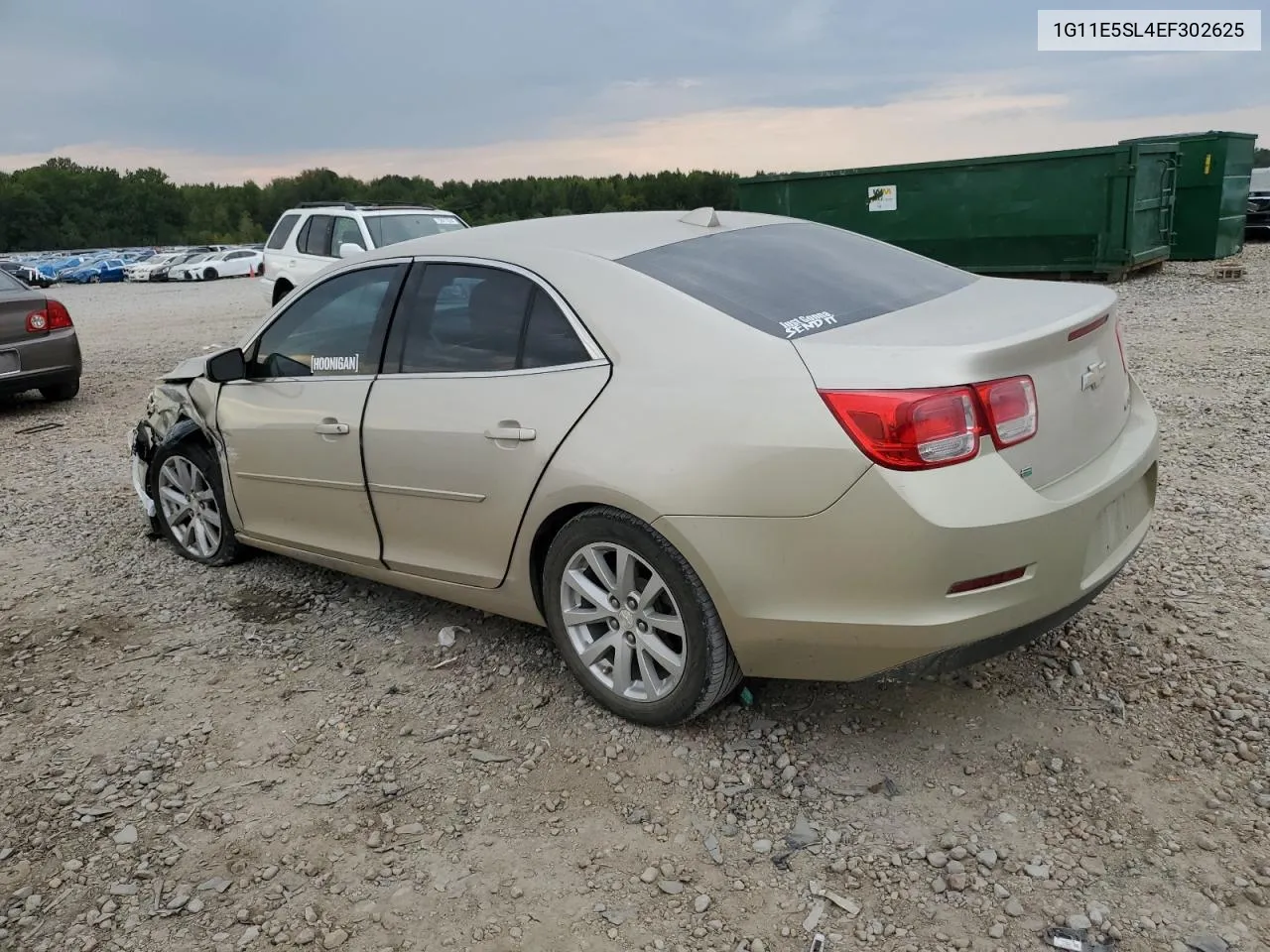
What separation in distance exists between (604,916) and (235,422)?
9.53 feet

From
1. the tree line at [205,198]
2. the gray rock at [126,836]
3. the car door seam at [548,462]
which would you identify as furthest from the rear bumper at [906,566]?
the tree line at [205,198]

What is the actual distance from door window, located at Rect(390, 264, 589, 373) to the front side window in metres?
0.17

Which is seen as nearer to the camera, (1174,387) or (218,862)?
(218,862)

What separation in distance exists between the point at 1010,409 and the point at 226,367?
324 centimetres

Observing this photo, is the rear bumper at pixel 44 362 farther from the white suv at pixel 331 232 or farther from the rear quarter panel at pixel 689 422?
the rear quarter panel at pixel 689 422

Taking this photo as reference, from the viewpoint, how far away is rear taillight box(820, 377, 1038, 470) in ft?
8.68

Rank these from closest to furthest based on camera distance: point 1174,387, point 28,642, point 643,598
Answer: point 643,598 < point 28,642 < point 1174,387

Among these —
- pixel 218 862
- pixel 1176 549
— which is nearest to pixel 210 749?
pixel 218 862

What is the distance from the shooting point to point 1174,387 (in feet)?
25.8

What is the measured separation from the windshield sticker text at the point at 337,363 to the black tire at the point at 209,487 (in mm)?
1010

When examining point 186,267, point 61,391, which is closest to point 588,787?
point 61,391

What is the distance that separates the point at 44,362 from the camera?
31.1 feet

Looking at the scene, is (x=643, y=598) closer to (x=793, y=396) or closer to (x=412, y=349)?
(x=793, y=396)

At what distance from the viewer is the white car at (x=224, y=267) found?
3859 cm
